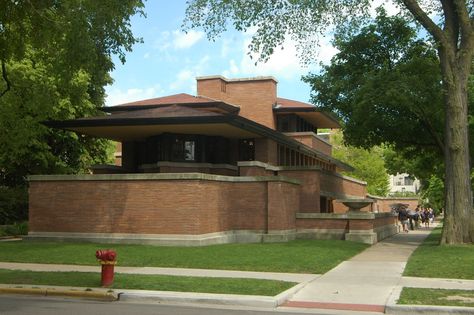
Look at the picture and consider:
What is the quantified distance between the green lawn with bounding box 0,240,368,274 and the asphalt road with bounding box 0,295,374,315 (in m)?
5.04

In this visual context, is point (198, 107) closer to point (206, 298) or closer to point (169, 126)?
point (169, 126)

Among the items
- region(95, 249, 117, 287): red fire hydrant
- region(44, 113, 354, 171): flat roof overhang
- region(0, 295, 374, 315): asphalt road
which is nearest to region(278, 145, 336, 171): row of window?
region(44, 113, 354, 171): flat roof overhang

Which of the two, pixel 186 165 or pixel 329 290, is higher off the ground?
pixel 186 165

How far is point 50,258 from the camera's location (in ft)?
56.4

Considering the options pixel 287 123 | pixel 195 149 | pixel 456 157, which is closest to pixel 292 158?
pixel 287 123

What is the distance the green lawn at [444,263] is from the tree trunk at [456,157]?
1142 millimetres

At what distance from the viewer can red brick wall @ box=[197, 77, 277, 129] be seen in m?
38.1

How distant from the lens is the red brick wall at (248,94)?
38.1 meters

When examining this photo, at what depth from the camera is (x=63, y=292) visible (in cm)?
1171

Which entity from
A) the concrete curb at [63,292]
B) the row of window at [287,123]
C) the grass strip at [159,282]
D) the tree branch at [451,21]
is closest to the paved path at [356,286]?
the grass strip at [159,282]

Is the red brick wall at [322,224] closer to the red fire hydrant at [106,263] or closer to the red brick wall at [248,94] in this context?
the red brick wall at [248,94]

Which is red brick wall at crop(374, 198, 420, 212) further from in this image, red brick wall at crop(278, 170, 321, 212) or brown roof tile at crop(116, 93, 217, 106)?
red brick wall at crop(278, 170, 321, 212)

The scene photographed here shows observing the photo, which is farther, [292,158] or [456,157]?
[292,158]

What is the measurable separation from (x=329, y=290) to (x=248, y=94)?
27937 mm
